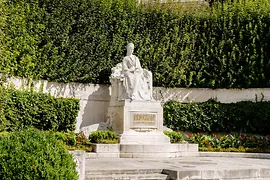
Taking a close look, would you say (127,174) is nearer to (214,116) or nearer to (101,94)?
(101,94)

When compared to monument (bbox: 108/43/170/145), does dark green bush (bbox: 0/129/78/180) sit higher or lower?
lower

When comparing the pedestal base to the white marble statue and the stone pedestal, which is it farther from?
the white marble statue

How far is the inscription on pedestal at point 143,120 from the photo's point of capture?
12336 millimetres

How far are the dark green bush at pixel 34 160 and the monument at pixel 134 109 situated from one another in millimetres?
6390

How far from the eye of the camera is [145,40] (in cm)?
1631

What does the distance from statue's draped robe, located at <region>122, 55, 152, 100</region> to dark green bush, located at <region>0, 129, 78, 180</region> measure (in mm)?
7144

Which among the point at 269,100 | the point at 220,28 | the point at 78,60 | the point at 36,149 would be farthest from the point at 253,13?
the point at 36,149

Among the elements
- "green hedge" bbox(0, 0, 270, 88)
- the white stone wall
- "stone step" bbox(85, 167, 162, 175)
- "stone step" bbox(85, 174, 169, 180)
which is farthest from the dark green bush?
"green hedge" bbox(0, 0, 270, 88)

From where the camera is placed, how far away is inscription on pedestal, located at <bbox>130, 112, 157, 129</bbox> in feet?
40.5

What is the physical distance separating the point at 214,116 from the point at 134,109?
4639 millimetres

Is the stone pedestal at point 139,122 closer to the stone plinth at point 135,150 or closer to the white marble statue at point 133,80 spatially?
the white marble statue at point 133,80

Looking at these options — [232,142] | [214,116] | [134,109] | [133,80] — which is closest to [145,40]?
[133,80]

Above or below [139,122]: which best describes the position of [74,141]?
below

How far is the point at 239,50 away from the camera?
1656 cm
